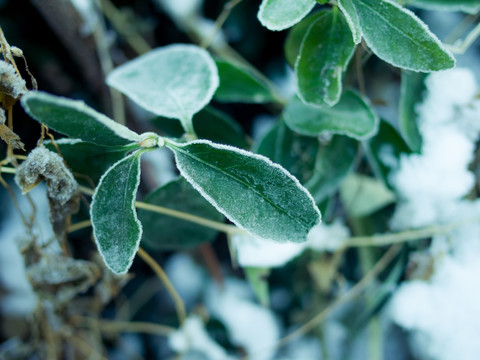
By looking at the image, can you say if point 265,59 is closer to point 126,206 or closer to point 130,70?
point 130,70

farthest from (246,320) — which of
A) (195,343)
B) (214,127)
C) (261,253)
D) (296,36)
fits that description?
(296,36)

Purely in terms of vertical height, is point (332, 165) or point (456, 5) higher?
point (456, 5)

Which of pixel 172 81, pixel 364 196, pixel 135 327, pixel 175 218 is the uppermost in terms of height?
pixel 172 81

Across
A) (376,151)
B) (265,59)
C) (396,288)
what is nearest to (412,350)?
(396,288)

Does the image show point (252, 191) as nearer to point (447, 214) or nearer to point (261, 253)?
point (261, 253)

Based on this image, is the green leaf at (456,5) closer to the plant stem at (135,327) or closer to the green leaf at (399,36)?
the green leaf at (399,36)

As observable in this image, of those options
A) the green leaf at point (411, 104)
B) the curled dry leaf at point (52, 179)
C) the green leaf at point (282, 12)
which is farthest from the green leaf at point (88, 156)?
the green leaf at point (411, 104)

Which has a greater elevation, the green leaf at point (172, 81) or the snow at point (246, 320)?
the green leaf at point (172, 81)
